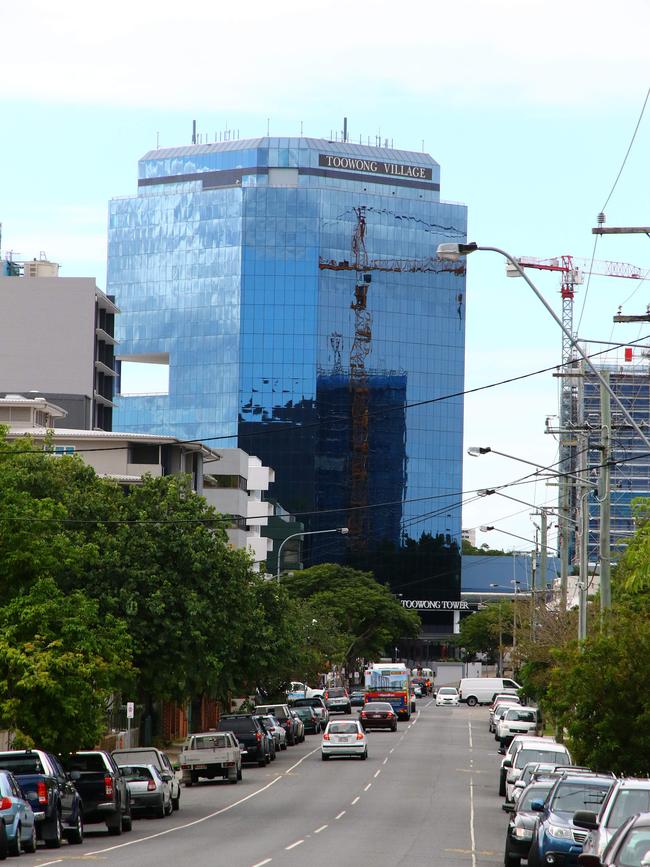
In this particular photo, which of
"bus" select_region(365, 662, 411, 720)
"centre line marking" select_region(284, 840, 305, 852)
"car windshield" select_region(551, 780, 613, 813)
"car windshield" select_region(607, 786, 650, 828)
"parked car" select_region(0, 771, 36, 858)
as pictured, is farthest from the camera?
"bus" select_region(365, 662, 411, 720)

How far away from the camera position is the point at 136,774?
114 ft

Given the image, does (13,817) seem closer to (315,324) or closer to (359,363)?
(315,324)

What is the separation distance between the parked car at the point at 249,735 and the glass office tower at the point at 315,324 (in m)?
101

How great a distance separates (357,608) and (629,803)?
11011 cm

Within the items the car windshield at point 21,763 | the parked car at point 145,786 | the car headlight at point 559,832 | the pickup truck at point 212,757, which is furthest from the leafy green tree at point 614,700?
the pickup truck at point 212,757

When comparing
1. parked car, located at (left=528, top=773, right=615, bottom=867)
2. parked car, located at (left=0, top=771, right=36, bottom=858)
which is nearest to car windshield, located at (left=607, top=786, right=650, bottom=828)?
parked car, located at (left=528, top=773, right=615, bottom=867)

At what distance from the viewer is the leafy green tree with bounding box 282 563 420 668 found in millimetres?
126750

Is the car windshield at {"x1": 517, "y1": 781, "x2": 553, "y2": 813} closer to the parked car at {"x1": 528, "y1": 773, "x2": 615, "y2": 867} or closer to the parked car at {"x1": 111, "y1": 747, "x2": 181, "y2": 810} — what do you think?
the parked car at {"x1": 528, "y1": 773, "x2": 615, "y2": 867}

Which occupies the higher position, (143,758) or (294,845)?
(143,758)

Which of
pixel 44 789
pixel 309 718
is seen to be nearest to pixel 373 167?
pixel 309 718

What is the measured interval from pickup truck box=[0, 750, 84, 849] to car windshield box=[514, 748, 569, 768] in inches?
415

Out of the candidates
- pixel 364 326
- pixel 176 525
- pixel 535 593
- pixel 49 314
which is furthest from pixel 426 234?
pixel 176 525

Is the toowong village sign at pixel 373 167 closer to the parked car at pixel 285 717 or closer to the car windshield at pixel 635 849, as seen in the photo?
the parked car at pixel 285 717

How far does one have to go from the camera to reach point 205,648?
43781 millimetres
